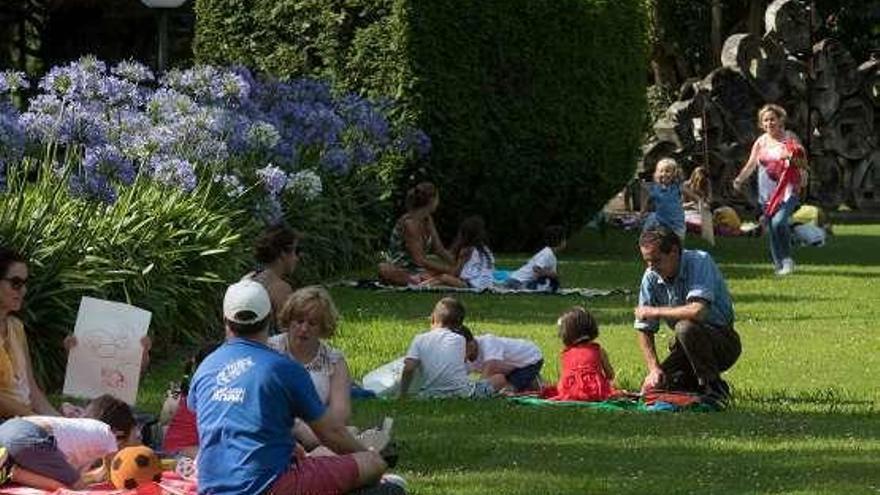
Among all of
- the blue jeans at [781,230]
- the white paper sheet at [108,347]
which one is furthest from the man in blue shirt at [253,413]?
the blue jeans at [781,230]

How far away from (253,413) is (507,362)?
5467 millimetres

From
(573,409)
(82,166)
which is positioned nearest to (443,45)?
(82,166)

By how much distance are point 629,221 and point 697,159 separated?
3348mm

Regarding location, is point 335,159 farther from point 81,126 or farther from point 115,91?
point 81,126

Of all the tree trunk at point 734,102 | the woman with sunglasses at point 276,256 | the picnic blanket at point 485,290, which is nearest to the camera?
the woman with sunglasses at point 276,256

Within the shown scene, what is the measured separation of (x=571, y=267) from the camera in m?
25.3

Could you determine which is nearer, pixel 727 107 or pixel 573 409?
pixel 573 409

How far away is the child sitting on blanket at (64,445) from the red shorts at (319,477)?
133 cm

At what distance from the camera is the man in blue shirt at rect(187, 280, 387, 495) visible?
9.12m

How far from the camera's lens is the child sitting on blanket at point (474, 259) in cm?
2147

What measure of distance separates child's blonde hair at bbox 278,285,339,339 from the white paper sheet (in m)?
1.10

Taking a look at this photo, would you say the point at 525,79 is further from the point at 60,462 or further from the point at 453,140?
the point at 60,462

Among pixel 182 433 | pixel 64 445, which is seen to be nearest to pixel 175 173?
pixel 182 433

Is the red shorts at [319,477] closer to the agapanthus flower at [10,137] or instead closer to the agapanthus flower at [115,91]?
the agapanthus flower at [10,137]
